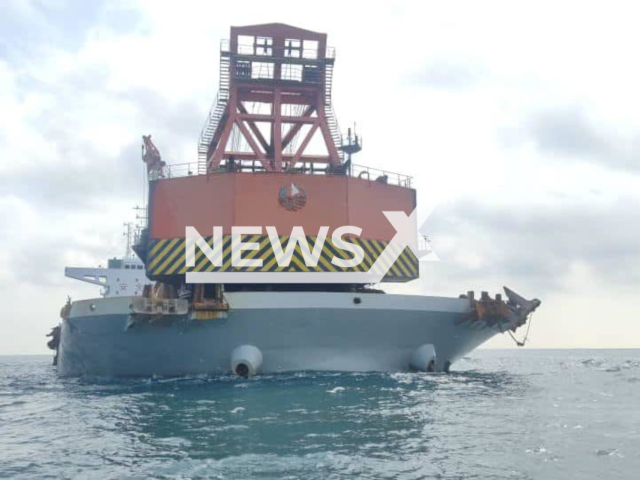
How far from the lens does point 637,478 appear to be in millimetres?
9031

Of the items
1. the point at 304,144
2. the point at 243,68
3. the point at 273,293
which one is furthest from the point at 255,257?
the point at 243,68

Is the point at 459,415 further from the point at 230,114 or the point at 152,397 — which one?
the point at 230,114

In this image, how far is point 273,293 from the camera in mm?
20531

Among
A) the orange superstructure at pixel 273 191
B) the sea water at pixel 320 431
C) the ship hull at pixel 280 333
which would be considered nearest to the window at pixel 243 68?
the orange superstructure at pixel 273 191

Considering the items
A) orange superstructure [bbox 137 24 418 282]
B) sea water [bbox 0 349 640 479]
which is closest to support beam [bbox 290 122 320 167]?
orange superstructure [bbox 137 24 418 282]

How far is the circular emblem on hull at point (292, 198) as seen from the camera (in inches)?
929

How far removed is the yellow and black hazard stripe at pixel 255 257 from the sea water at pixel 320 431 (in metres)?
4.16

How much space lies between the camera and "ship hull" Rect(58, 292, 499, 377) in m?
20.6

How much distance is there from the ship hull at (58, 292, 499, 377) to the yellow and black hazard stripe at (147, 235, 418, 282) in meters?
2.16

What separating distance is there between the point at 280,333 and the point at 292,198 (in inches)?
211

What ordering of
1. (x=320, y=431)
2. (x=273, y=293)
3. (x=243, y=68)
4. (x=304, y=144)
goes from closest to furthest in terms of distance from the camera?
(x=320, y=431)
(x=273, y=293)
(x=304, y=144)
(x=243, y=68)

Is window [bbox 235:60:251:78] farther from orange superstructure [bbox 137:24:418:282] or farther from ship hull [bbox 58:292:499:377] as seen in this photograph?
ship hull [bbox 58:292:499:377]

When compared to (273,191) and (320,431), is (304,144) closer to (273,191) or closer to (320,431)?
(273,191)

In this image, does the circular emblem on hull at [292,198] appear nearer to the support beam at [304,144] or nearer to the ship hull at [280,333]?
the support beam at [304,144]
